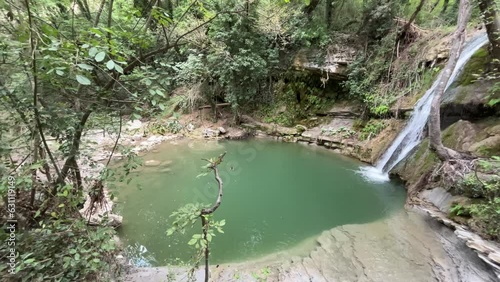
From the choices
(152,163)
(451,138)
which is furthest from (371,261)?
(152,163)

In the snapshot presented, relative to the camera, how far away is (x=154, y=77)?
5.86 ft

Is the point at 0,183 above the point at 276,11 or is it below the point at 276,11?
below

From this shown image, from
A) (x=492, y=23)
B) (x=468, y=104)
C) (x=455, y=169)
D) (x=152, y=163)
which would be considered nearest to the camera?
(x=455, y=169)

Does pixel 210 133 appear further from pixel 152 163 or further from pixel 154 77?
pixel 154 77

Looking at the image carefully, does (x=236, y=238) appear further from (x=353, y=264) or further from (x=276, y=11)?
(x=276, y=11)

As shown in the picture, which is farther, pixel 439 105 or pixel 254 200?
pixel 254 200

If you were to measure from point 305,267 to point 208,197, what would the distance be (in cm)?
281

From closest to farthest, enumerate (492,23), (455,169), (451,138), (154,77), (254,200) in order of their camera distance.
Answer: (154,77)
(455,169)
(492,23)
(451,138)
(254,200)

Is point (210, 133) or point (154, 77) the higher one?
point (154, 77)

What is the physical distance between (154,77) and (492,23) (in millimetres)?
6040

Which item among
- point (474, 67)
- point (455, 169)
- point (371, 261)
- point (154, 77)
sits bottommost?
point (371, 261)

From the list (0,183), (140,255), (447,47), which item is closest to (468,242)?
(140,255)

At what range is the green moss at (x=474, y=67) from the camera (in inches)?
214

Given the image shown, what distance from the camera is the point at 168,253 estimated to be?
363cm
